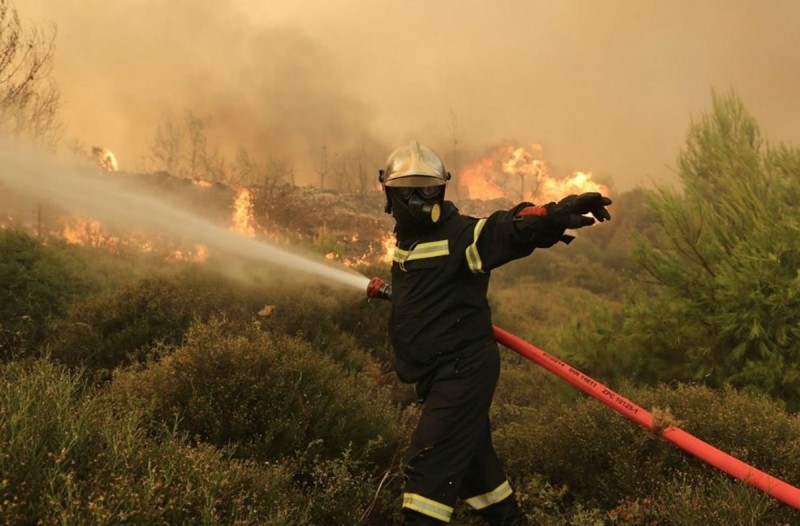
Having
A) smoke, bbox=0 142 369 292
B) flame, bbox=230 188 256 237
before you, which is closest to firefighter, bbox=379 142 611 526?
smoke, bbox=0 142 369 292

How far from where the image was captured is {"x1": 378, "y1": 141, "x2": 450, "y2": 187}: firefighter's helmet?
130 inches

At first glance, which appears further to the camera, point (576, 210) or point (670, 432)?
point (670, 432)

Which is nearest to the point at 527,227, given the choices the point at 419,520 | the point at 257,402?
the point at 419,520

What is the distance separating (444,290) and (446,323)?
214mm

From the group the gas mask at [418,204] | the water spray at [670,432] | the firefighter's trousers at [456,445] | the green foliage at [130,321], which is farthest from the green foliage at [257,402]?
the gas mask at [418,204]

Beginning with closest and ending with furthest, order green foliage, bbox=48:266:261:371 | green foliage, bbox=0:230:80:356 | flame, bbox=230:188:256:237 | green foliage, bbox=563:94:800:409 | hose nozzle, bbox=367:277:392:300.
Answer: hose nozzle, bbox=367:277:392:300 < green foliage, bbox=563:94:800:409 < green foliage, bbox=48:266:261:371 < green foliage, bbox=0:230:80:356 < flame, bbox=230:188:256:237

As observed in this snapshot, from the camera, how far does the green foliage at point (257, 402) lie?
3.87m

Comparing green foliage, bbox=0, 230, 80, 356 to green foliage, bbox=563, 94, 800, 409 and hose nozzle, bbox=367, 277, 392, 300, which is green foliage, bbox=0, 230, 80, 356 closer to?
hose nozzle, bbox=367, 277, 392, 300

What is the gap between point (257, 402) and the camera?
13.7 ft

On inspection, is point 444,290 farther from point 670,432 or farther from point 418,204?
point 670,432

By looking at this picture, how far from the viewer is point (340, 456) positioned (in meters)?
4.24

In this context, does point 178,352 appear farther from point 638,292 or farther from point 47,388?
point 638,292

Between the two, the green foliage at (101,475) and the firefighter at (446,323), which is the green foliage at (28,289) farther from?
the firefighter at (446,323)

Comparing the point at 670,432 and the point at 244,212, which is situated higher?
the point at 244,212
